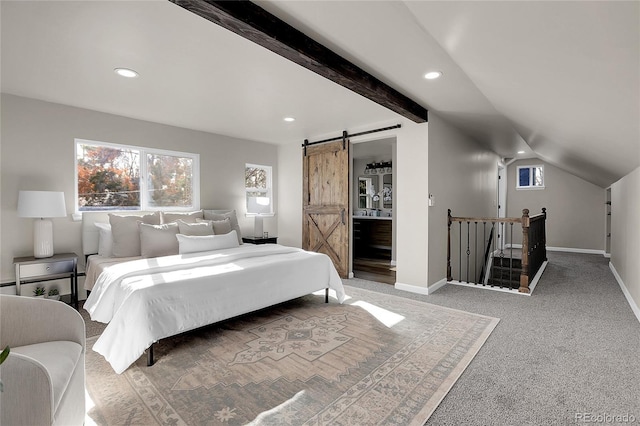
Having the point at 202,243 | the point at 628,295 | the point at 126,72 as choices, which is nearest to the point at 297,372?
the point at 202,243

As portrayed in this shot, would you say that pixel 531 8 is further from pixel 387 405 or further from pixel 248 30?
pixel 387 405

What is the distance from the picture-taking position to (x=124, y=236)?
12.2ft

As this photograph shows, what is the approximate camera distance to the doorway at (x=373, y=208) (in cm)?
636

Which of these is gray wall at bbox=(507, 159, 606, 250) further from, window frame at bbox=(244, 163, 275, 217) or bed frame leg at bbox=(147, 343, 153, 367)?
bed frame leg at bbox=(147, 343, 153, 367)

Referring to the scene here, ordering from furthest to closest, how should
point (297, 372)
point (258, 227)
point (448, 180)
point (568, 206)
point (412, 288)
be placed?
point (568, 206)
point (258, 227)
point (448, 180)
point (412, 288)
point (297, 372)

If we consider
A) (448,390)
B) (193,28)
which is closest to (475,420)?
(448,390)

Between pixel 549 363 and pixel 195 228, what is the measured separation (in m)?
3.83

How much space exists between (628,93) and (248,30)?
2.21 meters

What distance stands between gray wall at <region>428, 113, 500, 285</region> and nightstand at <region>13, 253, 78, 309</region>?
429 centimetres

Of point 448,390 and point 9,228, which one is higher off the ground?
point 9,228

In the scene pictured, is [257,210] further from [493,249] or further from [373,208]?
[493,249]

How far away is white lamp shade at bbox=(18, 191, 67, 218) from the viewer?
3.17m

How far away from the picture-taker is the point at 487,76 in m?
2.51

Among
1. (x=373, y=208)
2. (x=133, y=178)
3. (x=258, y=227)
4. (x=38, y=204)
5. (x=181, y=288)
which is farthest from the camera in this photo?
(x=373, y=208)
